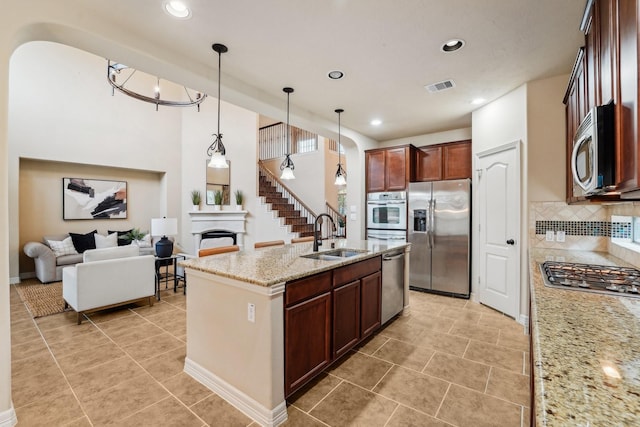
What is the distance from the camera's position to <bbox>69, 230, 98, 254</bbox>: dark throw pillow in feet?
19.9

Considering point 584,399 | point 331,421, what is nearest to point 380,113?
point 331,421

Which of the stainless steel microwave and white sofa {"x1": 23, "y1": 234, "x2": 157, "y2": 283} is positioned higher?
the stainless steel microwave

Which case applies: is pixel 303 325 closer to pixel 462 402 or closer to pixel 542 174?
pixel 462 402

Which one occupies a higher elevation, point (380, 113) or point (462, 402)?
point (380, 113)

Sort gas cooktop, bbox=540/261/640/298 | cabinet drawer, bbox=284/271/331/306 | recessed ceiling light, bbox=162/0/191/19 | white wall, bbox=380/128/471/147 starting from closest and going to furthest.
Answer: gas cooktop, bbox=540/261/640/298, cabinet drawer, bbox=284/271/331/306, recessed ceiling light, bbox=162/0/191/19, white wall, bbox=380/128/471/147

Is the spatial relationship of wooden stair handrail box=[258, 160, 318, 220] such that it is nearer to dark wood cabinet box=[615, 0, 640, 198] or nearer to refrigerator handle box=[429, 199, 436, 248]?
refrigerator handle box=[429, 199, 436, 248]

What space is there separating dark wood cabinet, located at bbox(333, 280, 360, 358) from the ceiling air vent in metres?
2.50

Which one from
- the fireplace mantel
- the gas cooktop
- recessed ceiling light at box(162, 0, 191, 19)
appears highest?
recessed ceiling light at box(162, 0, 191, 19)

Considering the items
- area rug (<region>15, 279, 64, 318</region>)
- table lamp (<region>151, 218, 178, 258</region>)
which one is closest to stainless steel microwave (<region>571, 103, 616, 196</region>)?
table lamp (<region>151, 218, 178, 258</region>)

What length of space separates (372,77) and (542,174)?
2205 mm

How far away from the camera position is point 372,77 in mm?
3301

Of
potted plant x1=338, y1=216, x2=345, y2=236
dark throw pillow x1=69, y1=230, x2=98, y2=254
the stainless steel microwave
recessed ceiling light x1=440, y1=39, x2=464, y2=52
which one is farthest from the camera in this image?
potted plant x1=338, y1=216, x2=345, y2=236

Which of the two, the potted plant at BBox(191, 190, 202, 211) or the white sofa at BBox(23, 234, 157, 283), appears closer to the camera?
the white sofa at BBox(23, 234, 157, 283)

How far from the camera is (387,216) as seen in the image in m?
5.30
